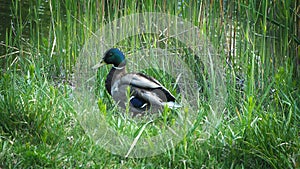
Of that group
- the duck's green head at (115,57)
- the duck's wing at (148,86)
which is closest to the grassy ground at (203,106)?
the duck's wing at (148,86)

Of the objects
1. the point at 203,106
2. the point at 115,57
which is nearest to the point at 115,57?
the point at 115,57

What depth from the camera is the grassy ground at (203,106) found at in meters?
2.92

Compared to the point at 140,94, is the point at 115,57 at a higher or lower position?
higher

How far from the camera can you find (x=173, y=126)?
3.16 metres

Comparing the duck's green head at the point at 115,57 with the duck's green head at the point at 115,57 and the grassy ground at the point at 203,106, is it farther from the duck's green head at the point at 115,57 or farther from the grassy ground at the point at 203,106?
the grassy ground at the point at 203,106

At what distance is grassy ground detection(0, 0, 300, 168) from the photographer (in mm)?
2918

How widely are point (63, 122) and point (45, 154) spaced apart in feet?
1.13

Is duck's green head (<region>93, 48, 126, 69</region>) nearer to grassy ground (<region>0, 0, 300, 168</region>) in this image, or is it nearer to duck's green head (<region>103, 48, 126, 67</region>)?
duck's green head (<region>103, 48, 126, 67</region>)

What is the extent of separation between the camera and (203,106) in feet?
11.5

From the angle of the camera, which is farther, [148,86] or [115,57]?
[115,57]

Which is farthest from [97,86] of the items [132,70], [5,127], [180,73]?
[5,127]

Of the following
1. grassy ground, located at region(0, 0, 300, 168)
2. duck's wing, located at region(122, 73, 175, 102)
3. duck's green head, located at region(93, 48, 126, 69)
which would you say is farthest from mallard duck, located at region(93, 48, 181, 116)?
grassy ground, located at region(0, 0, 300, 168)

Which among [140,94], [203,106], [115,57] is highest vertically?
[115,57]

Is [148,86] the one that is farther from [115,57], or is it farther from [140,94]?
[115,57]
